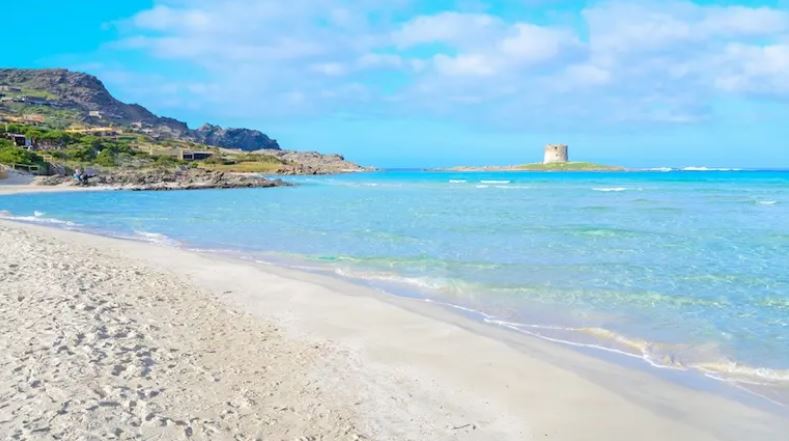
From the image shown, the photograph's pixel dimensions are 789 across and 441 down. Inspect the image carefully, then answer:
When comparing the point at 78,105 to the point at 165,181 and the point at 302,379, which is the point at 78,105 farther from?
the point at 302,379

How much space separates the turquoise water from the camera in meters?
7.89

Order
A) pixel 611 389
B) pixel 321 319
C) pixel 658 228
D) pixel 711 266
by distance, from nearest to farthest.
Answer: pixel 611 389, pixel 321 319, pixel 711 266, pixel 658 228

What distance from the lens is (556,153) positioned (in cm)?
15900

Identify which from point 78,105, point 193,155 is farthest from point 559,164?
point 78,105

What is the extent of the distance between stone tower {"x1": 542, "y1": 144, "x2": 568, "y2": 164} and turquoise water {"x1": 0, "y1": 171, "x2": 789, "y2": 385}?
133 metres

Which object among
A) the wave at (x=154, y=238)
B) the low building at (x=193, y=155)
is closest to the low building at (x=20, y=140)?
the low building at (x=193, y=155)

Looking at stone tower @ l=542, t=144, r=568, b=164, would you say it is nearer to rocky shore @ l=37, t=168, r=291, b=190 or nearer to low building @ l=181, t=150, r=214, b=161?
low building @ l=181, t=150, r=214, b=161

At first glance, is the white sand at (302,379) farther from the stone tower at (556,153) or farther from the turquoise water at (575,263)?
the stone tower at (556,153)

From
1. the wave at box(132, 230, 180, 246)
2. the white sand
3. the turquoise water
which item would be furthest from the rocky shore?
the white sand

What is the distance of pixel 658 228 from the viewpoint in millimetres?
21328

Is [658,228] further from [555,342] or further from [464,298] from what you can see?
[555,342]

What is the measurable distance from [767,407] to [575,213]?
23.5 metres


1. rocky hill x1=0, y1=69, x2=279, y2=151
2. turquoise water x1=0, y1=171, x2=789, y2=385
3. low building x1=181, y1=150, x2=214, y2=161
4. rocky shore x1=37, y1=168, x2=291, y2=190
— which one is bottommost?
turquoise water x1=0, y1=171, x2=789, y2=385

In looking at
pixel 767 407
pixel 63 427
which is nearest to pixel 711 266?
pixel 767 407
